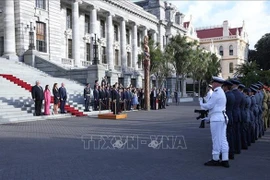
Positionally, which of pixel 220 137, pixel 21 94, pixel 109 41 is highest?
pixel 109 41

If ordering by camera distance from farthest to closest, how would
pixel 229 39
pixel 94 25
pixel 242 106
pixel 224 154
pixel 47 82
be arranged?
pixel 229 39
pixel 94 25
pixel 47 82
pixel 242 106
pixel 224 154

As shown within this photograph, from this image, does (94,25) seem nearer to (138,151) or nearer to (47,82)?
(47,82)

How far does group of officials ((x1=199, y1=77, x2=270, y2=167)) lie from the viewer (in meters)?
7.07

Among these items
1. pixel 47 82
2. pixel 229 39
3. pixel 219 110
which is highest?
pixel 229 39

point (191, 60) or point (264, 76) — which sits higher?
point (191, 60)

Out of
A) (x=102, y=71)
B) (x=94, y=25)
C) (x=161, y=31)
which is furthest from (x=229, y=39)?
(x=102, y=71)

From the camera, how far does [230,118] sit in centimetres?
817

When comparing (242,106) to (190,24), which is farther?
(190,24)

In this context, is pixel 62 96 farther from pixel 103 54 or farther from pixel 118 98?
pixel 103 54

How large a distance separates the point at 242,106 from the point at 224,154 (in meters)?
2.26

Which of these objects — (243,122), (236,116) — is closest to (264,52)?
(243,122)

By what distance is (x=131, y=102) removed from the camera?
25.4 m

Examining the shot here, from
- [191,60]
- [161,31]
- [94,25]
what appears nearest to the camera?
[94,25]

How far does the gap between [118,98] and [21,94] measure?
245 inches
